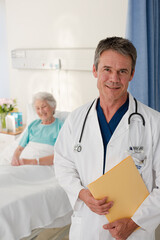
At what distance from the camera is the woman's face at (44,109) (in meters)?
2.66

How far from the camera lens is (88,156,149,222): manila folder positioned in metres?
1.29

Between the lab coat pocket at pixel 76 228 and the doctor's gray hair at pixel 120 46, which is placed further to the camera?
the lab coat pocket at pixel 76 228

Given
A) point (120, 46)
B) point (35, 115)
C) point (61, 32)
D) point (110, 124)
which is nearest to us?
point (120, 46)

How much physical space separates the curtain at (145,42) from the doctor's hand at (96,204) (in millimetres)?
944

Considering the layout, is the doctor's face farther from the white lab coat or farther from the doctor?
the white lab coat

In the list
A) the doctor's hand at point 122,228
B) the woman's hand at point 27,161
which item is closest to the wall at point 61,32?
the woman's hand at point 27,161

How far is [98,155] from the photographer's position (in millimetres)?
1392

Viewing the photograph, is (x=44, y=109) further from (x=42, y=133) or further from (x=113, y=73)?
(x=113, y=73)

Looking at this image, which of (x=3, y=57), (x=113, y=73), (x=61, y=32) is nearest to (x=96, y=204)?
(x=113, y=73)

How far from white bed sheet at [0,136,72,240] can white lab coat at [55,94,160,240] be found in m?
0.51

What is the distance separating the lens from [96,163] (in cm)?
140

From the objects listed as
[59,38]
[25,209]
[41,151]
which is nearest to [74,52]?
[59,38]

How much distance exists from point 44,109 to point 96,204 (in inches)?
58.2

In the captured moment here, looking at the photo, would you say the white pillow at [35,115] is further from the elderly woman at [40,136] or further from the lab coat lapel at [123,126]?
the lab coat lapel at [123,126]
